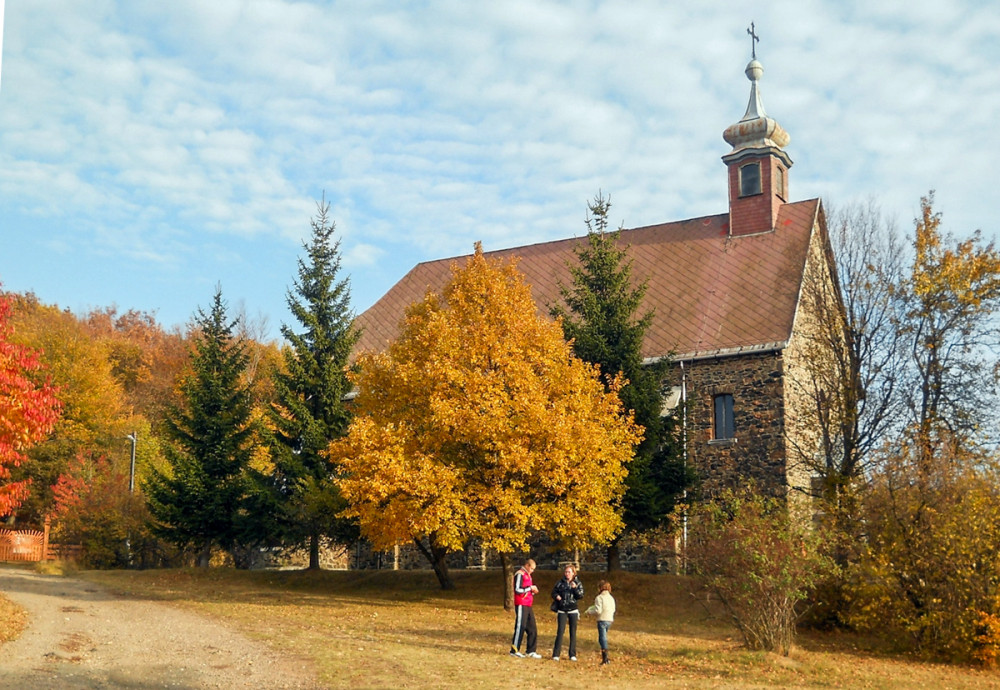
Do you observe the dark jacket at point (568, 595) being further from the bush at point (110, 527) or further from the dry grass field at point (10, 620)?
the bush at point (110, 527)

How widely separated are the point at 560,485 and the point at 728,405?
962cm

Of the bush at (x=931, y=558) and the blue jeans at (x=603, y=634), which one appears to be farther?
the bush at (x=931, y=558)

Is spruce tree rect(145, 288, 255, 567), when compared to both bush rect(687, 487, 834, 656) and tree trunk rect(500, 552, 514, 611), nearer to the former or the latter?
tree trunk rect(500, 552, 514, 611)

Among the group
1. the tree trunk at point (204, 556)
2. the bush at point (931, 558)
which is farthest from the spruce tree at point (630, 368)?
the tree trunk at point (204, 556)

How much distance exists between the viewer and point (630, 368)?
2334cm

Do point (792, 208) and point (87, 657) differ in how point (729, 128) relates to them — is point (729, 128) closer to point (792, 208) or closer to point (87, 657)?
Answer: point (792, 208)

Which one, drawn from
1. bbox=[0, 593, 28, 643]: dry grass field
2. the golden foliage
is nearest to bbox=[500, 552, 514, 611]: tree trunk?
the golden foliage

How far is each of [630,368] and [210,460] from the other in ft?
39.6

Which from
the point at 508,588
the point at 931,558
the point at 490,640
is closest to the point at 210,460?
the point at 508,588

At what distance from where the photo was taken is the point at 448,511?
59.7ft

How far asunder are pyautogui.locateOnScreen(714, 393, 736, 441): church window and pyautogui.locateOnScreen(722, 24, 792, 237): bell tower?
5948mm

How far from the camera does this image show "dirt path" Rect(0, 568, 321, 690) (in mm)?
11289

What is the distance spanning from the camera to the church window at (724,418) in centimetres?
2667

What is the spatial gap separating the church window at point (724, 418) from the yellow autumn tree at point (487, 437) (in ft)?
23.4
